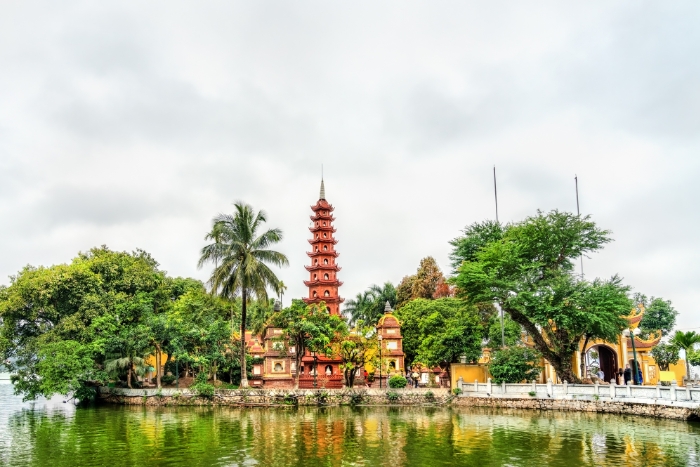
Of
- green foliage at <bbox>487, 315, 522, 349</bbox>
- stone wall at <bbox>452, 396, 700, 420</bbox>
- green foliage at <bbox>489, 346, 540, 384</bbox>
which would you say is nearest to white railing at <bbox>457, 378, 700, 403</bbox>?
stone wall at <bbox>452, 396, 700, 420</bbox>

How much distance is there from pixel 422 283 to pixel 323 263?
11.5 meters

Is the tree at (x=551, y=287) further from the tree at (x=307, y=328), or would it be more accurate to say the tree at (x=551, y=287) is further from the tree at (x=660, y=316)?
the tree at (x=660, y=316)

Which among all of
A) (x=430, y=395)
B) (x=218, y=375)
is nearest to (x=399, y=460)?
(x=430, y=395)

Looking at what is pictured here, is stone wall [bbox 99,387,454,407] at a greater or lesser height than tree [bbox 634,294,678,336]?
lesser

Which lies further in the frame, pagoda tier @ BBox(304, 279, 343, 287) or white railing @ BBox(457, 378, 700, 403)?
pagoda tier @ BBox(304, 279, 343, 287)

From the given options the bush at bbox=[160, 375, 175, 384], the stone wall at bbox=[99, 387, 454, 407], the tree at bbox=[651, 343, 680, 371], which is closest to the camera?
the stone wall at bbox=[99, 387, 454, 407]

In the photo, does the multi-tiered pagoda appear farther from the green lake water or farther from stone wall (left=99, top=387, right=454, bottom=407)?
the green lake water

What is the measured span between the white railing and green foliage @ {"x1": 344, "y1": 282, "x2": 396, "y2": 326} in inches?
906

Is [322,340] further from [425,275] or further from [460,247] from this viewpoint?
[425,275]

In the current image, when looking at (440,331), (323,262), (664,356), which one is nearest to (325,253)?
(323,262)

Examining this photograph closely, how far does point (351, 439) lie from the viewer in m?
20.3

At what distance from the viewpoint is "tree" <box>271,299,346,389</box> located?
117 ft

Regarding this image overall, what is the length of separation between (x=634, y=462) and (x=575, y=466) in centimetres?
172

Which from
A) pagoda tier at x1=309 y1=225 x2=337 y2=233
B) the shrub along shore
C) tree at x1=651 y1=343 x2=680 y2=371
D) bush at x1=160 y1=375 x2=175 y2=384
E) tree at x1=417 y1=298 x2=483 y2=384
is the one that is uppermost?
pagoda tier at x1=309 y1=225 x2=337 y2=233
